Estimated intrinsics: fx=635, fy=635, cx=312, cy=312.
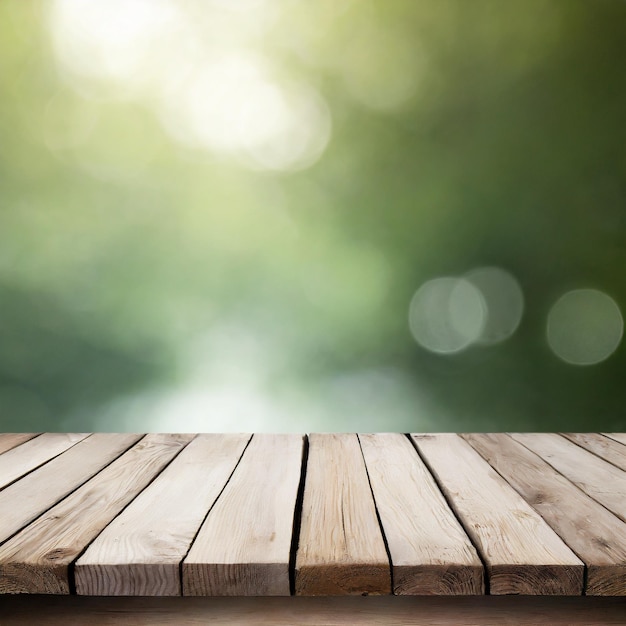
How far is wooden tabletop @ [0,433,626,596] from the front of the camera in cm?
92

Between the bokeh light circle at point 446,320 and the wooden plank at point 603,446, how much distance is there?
0.57 metres

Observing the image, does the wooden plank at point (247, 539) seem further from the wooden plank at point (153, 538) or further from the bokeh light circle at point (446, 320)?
the bokeh light circle at point (446, 320)

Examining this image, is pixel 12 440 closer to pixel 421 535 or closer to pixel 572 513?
pixel 421 535

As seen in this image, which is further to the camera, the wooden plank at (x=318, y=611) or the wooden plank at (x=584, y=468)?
the wooden plank at (x=584, y=468)

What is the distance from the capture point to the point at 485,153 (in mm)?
2186

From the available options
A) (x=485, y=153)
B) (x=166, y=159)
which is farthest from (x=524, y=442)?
(x=166, y=159)

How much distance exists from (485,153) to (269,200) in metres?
0.76

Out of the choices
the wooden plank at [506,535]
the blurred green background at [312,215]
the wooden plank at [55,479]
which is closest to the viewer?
the wooden plank at [506,535]

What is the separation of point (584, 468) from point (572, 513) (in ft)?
1.06

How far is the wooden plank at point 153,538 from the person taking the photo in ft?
3.01

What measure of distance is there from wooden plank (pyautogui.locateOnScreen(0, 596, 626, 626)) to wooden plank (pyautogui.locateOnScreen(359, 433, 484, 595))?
0.09 metres

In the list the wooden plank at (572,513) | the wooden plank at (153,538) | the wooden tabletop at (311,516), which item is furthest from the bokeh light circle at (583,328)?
the wooden plank at (153,538)

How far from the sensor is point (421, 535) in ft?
3.34

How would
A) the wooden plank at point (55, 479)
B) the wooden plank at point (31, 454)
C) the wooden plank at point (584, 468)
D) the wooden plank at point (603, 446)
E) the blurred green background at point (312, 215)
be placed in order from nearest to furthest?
the wooden plank at point (55, 479)
the wooden plank at point (584, 468)
the wooden plank at point (31, 454)
the wooden plank at point (603, 446)
the blurred green background at point (312, 215)
